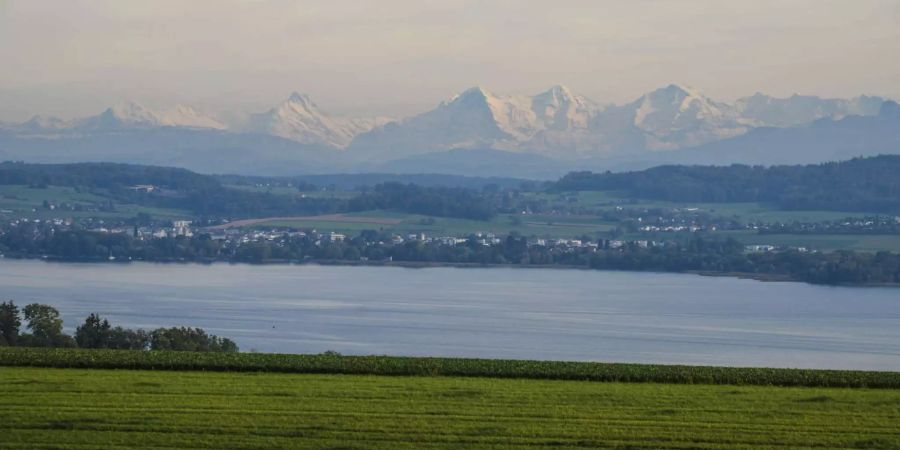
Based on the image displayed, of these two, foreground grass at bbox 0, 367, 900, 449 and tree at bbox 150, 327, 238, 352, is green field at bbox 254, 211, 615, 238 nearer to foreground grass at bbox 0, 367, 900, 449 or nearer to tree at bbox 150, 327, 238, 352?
tree at bbox 150, 327, 238, 352

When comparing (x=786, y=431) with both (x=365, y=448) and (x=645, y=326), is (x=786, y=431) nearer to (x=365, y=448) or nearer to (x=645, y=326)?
(x=365, y=448)

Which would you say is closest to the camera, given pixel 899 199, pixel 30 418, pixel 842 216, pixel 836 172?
pixel 30 418

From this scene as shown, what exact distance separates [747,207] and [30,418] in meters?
124

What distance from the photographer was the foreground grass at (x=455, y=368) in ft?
61.4

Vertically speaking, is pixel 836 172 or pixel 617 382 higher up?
pixel 836 172

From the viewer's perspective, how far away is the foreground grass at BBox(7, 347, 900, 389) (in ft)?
61.4

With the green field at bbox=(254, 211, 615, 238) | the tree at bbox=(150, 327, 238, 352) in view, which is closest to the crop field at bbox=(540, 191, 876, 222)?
the green field at bbox=(254, 211, 615, 238)

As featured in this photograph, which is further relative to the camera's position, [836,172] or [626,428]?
[836,172]

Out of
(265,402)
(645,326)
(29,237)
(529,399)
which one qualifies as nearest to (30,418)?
(265,402)

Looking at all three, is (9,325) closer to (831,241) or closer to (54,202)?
(831,241)

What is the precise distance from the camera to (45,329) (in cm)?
3209

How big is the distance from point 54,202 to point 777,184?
67.8m

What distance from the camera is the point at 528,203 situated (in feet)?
473

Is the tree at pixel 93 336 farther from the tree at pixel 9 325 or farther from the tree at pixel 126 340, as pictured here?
the tree at pixel 9 325
